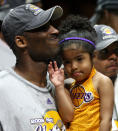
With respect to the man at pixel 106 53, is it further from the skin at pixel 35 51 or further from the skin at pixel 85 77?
the skin at pixel 35 51

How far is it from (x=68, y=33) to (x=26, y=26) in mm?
476

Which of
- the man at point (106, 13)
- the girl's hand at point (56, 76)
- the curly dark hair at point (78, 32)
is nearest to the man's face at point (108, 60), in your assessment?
the curly dark hair at point (78, 32)

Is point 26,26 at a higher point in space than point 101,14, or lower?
higher

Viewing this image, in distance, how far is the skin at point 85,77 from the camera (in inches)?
126

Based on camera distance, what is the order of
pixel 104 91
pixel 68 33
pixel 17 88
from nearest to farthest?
1. pixel 17 88
2. pixel 104 91
3. pixel 68 33

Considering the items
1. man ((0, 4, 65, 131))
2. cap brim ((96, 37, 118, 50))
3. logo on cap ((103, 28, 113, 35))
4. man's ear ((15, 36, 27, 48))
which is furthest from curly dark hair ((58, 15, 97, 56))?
logo on cap ((103, 28, 113, 35))

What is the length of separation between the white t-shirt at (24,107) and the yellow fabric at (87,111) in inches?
6.9

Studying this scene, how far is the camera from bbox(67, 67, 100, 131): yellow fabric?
3.27 metres

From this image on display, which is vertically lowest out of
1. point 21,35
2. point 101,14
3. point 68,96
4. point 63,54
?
point 101,14

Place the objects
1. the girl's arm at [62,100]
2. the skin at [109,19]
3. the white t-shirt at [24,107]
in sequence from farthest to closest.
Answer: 1. the skin at [109,19]
2. the girl's arm at [62,100]
3. the white t-shirt at [24,107]

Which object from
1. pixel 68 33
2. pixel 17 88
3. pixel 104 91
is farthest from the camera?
pixel 68 33

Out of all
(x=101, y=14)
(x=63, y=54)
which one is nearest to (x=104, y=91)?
(x=63, y=54)

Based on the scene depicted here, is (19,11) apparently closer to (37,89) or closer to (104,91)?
(37,89)

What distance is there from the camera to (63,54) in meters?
3.42
